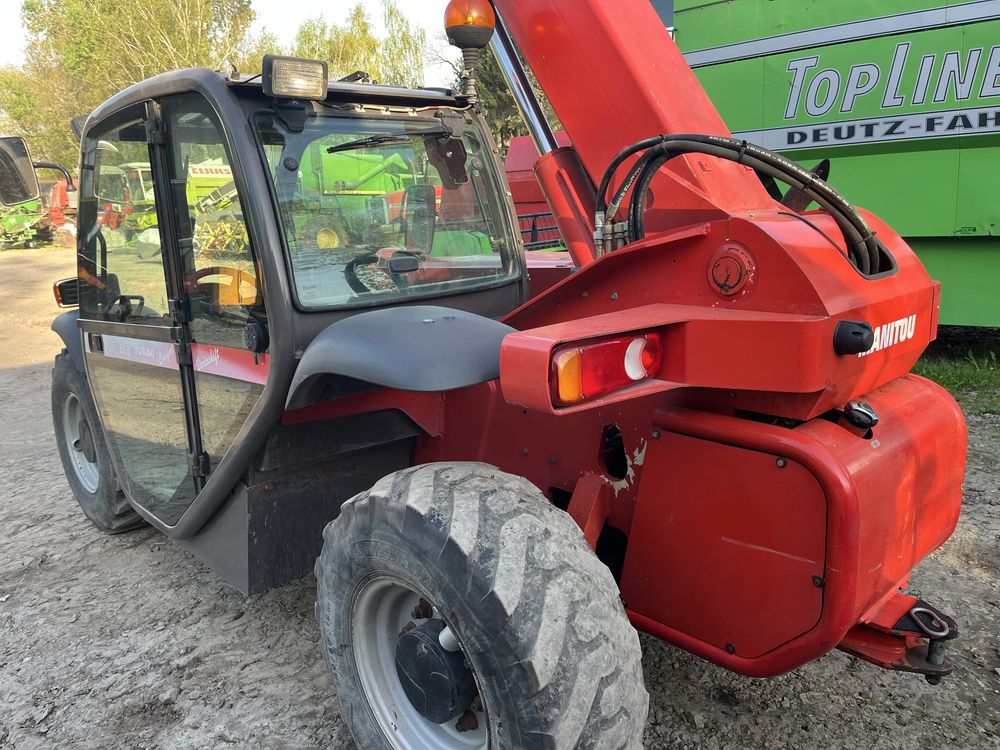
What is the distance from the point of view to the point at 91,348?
136 inches

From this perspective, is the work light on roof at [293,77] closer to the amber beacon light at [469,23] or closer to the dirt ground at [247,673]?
the amber beacon light at [469,23]

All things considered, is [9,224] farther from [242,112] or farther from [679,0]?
[242,112]

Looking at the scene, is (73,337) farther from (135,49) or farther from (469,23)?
(135,49)

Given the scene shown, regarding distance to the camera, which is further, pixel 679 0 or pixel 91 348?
pixel 679 0

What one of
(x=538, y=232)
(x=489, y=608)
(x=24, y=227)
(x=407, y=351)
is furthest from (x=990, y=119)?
(x=24, y=227)

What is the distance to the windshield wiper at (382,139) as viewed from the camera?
245 cm

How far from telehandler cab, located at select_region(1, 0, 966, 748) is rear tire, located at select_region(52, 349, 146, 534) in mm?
762

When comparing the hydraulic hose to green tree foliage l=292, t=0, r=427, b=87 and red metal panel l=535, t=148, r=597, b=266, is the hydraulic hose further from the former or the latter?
green tree foliage l=292, t=0, r=427, b=87

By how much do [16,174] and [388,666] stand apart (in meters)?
2.36

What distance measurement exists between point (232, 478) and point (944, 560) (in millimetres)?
2937

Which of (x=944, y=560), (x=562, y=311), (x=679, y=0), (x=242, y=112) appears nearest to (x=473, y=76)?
(x=242, y=112)

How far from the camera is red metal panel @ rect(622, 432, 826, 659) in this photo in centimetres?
174

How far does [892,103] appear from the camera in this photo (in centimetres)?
585

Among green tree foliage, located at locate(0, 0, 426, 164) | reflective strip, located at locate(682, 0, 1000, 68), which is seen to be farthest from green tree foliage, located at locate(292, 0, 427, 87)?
reflective strip, located at locate(682, 0, 1000, 68)
